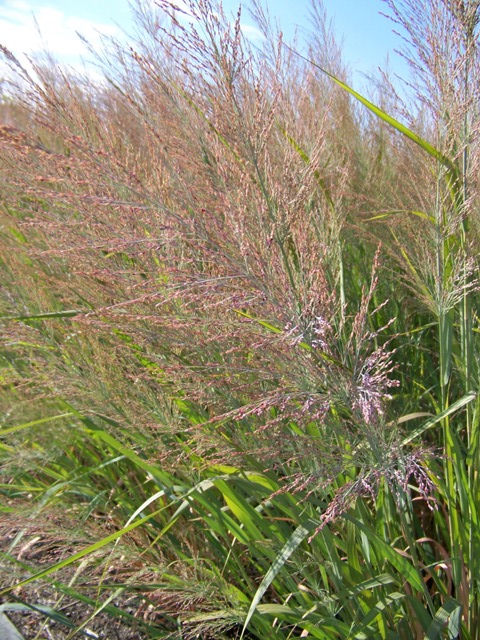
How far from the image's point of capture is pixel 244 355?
4.36 feet

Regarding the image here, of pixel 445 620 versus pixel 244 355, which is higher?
pixel 244 355

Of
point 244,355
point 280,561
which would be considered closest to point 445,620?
point 280,561

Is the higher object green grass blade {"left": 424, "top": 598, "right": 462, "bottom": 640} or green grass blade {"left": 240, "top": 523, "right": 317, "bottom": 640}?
green grass blade {"left": 240, "top": 523, "right": 317, "bottom": 640}

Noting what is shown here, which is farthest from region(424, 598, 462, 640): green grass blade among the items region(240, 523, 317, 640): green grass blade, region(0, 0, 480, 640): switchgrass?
region(240, 523, 317, 640): green grass blade

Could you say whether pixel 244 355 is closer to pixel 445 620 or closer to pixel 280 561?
pixel 280 561

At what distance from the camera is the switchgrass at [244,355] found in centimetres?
98

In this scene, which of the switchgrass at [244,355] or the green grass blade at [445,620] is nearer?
the switchgrass at [244,355]

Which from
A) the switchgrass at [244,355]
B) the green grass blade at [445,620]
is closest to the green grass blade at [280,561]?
the switchgrass at [244,355]

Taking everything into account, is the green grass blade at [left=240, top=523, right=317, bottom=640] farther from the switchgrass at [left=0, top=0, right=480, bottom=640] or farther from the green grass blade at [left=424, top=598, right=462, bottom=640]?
the green grass blade at [left=424, top=598, right=462, bottom=640]

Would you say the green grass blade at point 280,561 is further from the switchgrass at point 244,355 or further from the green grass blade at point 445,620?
the green grass blade at point 445,620

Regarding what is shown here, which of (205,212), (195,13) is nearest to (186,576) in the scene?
(205,212)

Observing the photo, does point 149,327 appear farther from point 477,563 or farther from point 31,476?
point 31,476

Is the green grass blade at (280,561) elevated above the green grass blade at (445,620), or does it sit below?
above

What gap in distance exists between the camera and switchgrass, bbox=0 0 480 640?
98cm
